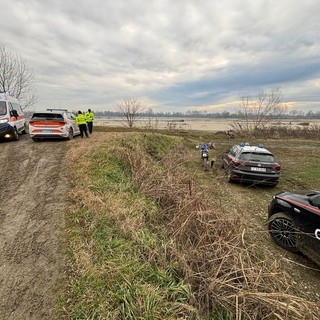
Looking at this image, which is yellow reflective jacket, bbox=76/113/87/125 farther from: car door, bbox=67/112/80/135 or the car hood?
the car hood

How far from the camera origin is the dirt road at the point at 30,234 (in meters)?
2.89

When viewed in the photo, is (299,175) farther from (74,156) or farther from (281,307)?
(74,156)

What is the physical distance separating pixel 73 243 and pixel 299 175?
11.7 m

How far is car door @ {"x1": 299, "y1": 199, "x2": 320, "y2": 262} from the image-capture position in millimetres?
3977

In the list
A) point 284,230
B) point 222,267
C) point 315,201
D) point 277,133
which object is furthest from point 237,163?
point 277,133

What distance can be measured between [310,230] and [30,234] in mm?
Answer: 5493

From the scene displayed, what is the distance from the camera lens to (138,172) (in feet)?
24.1

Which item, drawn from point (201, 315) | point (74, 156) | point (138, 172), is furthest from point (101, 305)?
point (74, 156)

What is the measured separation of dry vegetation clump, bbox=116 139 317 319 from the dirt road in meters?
2.07

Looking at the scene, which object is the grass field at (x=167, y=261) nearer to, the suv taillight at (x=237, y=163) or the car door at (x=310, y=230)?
the car door at (x=310, y=230)

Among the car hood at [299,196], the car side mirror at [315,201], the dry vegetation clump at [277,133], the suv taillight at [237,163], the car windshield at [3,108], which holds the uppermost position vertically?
the car windshield at [3,108]

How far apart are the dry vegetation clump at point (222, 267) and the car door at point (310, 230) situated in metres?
0.83

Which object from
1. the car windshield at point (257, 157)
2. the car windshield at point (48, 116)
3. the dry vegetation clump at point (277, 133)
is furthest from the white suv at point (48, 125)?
the dry vegetation clump at point (277, 133)

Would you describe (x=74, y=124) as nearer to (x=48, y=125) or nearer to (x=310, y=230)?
(x=48, y=125)
